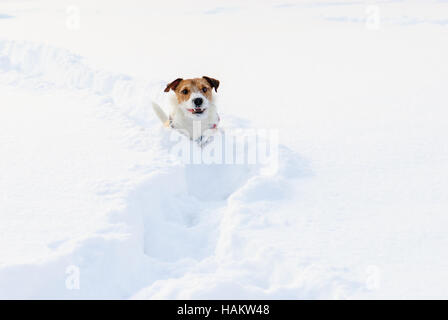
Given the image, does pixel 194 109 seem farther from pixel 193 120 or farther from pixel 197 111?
pixel 193 120

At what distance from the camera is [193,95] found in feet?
13.8

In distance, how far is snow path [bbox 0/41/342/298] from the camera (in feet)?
7.89

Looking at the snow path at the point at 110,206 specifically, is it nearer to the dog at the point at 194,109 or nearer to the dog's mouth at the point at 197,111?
the dog at the point at 194,109

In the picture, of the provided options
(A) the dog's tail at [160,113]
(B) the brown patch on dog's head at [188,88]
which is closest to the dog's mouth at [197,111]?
(B) the brown patch on dog's head at [188,88]

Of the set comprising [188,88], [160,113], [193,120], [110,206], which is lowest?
[110,206]

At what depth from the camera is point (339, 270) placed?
7.57 feet

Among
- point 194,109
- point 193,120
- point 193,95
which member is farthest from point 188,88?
point 193,120

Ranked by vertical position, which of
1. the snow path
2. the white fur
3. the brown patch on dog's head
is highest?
the brown patch on dog's head

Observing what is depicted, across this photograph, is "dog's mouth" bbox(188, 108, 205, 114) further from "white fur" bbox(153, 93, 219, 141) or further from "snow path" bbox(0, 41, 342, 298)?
"snow path" bbox(0, 41, 342, 298)

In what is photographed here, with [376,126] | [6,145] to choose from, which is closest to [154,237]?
[6,145]

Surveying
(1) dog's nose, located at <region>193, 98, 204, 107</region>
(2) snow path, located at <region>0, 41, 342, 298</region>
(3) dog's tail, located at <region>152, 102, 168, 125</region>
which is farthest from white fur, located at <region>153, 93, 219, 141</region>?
(3) dog's tail, located at <region>152, 102, 168, 125</region>

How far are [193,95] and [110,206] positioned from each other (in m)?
1.65

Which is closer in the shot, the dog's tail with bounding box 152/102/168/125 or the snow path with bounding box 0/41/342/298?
the snow path with bounding box 0/41/342/298
